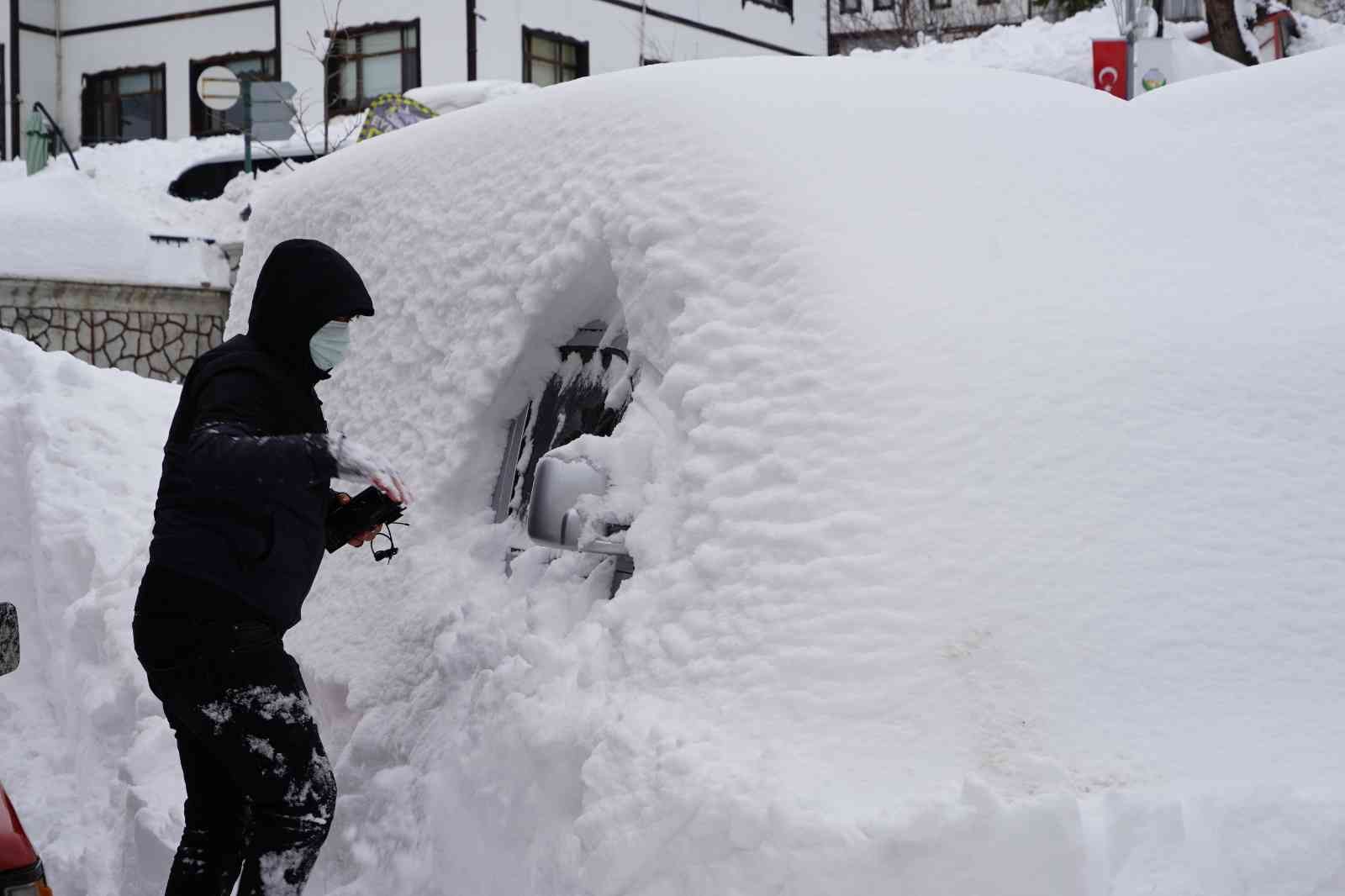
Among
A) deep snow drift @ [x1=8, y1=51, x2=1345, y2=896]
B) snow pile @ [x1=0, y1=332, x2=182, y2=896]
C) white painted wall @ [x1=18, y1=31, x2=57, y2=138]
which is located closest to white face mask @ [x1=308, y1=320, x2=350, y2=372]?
deep snow drift @ [x1=8, y1=51, x2=1345, y2=896]

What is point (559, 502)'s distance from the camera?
8.55 ft

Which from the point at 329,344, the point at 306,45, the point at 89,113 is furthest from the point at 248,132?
the point at 329,344

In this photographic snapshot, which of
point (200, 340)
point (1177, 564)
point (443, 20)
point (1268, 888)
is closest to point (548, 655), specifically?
point (1177, 564)

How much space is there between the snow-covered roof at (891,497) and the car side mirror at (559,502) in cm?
11

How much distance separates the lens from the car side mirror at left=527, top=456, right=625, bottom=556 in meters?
2.61

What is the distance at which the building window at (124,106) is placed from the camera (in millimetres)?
25062

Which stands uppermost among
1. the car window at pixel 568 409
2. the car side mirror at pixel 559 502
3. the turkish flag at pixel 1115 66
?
the turkish flag at pixel 1115 66

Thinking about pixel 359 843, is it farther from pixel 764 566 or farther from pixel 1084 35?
pixel 1084 35

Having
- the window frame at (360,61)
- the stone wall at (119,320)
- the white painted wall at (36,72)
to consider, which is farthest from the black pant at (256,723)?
the white painted wall at (36,72)

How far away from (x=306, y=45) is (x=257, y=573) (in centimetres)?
2241

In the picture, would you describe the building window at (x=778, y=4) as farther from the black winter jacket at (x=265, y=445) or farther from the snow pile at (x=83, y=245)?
the black winter jacket at (x=265, y=445)

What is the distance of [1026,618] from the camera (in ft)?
7.08

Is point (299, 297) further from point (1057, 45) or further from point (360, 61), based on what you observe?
point (1057, 45)

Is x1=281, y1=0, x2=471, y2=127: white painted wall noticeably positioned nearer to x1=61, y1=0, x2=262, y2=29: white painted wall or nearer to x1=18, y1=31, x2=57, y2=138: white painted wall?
x1=61, y1=0, x2=262, y2=29: white painted wall
